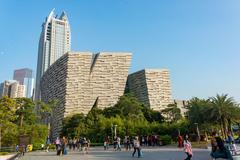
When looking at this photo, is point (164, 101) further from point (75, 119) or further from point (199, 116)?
point (199, 116)

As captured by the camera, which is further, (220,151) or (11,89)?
(11,89)

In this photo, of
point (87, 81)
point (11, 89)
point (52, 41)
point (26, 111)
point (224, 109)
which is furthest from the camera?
point (11, 89)

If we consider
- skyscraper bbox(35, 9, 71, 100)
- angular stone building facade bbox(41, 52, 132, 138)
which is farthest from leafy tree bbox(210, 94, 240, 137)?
skyscraper bbox(35, 9, 71, 100)

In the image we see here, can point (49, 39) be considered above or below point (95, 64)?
above

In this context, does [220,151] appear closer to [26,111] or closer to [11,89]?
[26,111]

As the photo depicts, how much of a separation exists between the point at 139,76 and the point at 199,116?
7416 cm

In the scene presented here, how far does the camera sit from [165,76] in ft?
395

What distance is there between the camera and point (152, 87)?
11656 cm

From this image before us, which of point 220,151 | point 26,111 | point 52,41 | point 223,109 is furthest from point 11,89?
point 220,151

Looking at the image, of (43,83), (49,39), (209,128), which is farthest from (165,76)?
(49,39)

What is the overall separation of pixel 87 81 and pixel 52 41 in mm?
73105

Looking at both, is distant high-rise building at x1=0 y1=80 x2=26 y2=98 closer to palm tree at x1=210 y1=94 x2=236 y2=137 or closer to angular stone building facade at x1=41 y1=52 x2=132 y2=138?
angular stone building facade at x1=41 y1=52 x2=132 y2=138

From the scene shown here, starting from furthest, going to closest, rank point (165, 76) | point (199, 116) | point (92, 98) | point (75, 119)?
1. point (165, 76)
2. point (92, 98)
3. point (75, 119)
4. point (199, 116)

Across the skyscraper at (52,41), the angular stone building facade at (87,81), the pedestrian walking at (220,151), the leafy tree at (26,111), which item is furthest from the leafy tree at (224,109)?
the skyscraper at (52,41)
